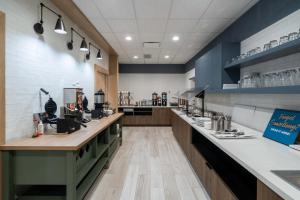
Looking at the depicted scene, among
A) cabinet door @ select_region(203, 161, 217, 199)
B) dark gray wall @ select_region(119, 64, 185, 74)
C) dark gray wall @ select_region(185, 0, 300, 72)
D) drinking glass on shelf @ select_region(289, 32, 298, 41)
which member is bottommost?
cabinet door @ select_region(203, 161, 217, 199)

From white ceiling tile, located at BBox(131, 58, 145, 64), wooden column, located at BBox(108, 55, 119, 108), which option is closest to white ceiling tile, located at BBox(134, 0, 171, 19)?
wooden column, located at BBox(108, 55, 119, 108)

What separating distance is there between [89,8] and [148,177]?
2.83 meters

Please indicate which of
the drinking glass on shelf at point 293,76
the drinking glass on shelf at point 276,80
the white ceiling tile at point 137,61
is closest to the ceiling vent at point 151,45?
the white ceiling tile at point 137,61

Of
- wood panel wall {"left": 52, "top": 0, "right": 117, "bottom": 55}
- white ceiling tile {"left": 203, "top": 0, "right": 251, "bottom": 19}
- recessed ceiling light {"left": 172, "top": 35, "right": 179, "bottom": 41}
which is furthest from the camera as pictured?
recessed ceiling light {"left": 172, "top": 35, "right": 179, "bottom": 41}

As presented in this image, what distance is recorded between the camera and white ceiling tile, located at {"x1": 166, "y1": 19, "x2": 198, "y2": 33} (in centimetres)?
359

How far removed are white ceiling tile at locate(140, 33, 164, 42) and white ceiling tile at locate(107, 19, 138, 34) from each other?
359mm

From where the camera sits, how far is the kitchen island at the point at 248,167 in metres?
1.14

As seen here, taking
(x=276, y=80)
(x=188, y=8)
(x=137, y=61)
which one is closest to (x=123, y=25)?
(x=188, y=8)

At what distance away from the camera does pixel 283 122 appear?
210 centimetres

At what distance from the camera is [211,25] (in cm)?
377

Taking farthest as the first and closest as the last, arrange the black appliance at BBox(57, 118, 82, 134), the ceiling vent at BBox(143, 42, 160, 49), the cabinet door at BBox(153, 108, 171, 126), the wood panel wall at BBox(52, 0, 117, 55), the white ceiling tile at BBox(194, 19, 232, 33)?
the cabinet door at BBox(153, 108, 171, 126) → the ceiling vent at BBox(143, 42, 160, 49) → the white ceiling tile at BBox(194, 19, 232, 33) → the wood panel wall at BBox(52, 0, 117, 55) → the black appliance at BBox(57, 118, 82, 134)

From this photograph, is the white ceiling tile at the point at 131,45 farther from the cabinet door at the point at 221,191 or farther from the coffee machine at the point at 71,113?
the cabinet door at the point at 221,191

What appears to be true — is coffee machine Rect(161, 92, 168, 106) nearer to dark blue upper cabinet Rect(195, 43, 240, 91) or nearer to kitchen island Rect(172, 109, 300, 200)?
dark blue upper cabinet Rect(195, 43, 240, 91)

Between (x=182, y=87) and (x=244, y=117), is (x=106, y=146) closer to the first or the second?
(x=244, y=117)
